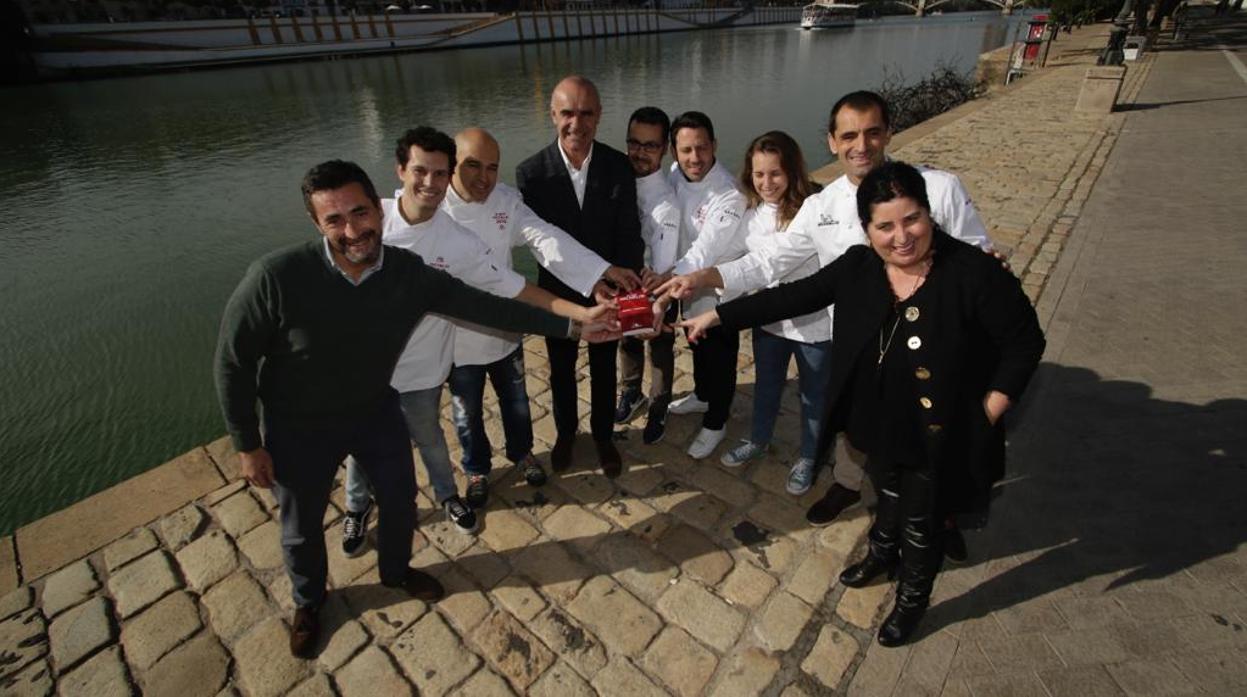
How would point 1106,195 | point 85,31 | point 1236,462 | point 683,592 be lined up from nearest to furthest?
point 683,592, point 1236,462, point 1106,195, point 85,31

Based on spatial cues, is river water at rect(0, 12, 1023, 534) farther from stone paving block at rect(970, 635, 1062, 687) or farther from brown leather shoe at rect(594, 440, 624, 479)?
stone paving block at rect(970, 635, 1062, 687)

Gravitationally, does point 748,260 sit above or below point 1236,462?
above

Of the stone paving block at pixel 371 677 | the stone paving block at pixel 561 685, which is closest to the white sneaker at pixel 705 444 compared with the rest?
the stone paving block at pixel 561 685

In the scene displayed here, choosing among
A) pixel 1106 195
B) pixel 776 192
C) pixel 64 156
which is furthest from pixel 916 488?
pixel 64 156

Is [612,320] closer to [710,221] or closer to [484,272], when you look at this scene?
[484,272]

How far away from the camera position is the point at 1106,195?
941 centimetres

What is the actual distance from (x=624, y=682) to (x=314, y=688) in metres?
1.49

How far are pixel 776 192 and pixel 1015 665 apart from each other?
8.82 feet

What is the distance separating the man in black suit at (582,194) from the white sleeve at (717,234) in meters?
0.37

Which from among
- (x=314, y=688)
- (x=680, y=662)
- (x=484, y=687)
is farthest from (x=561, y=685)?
(x=314, y=688)

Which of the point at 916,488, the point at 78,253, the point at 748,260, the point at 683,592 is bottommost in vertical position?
the point at 78,253

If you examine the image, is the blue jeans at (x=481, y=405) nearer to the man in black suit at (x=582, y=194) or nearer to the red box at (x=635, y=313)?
the man in black suit at (x=582, y=194)

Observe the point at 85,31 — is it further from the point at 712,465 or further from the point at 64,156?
the point at 712,465

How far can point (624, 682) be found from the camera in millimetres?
2926
